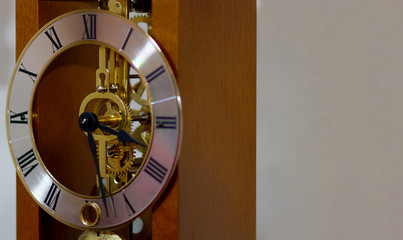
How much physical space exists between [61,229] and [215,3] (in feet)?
2.13

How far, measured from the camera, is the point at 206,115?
1230mm

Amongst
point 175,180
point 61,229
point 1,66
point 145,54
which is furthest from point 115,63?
point 1,66

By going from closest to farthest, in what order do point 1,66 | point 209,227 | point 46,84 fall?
point 209,227 < point 46,84 < point 1,66

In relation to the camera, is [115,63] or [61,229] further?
[61,229]

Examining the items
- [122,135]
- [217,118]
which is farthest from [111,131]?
[217,118]

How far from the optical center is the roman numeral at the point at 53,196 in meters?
1.27

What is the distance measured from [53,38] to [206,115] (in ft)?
1.22

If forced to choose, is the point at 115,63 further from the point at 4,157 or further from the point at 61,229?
the point at 4,157

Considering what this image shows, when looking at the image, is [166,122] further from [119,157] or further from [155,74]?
[119,157]

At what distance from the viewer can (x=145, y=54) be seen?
1.14m

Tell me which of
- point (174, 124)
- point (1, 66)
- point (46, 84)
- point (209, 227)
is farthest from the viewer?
point (1, 66)

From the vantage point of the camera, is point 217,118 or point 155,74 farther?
point 217,118

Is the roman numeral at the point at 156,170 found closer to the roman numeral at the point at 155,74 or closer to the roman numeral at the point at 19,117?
the roman numeral at the point at 155,74

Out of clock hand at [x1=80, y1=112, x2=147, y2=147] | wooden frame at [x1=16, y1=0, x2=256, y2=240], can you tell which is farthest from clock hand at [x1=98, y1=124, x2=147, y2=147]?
wooden frame at [x1=16, y1=0, x2=256, y2=240]
